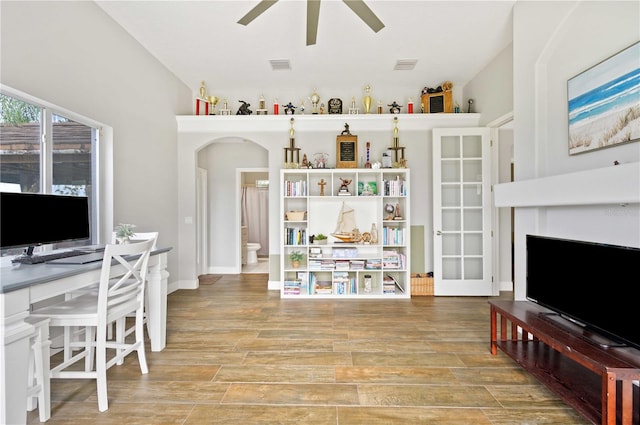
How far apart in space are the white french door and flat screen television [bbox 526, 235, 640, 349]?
2.12 meters

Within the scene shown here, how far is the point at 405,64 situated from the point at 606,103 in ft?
8.85

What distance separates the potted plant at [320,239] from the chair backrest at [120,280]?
2590 millimetres

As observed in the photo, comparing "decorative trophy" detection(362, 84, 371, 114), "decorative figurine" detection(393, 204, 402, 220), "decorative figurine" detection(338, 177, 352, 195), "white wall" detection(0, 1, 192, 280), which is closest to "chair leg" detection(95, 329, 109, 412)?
"white wall" detection(0, 1, 192, 280)

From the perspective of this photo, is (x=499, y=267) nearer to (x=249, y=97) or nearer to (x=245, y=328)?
(x=245, y=328)

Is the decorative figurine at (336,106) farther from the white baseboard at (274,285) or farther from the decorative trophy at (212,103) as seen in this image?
the white baseboard at (274,285)

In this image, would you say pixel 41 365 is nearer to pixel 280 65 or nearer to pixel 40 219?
pixel 40 219

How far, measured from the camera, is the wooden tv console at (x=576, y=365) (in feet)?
4.94

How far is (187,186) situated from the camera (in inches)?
194

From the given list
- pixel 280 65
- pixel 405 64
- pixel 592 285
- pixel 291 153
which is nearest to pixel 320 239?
pixel 291 153

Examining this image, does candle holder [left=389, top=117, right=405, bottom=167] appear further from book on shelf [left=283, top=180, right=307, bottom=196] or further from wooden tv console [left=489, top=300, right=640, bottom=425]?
wooden tv console [left=489, top=300, right=640, bottom=425]

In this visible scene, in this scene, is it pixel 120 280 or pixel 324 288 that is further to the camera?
pixel 324 288

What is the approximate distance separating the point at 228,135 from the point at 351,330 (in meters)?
3.42

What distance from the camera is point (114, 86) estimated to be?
3449mm

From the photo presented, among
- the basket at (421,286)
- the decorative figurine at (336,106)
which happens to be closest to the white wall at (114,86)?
the decorative figurine at (336,106)
